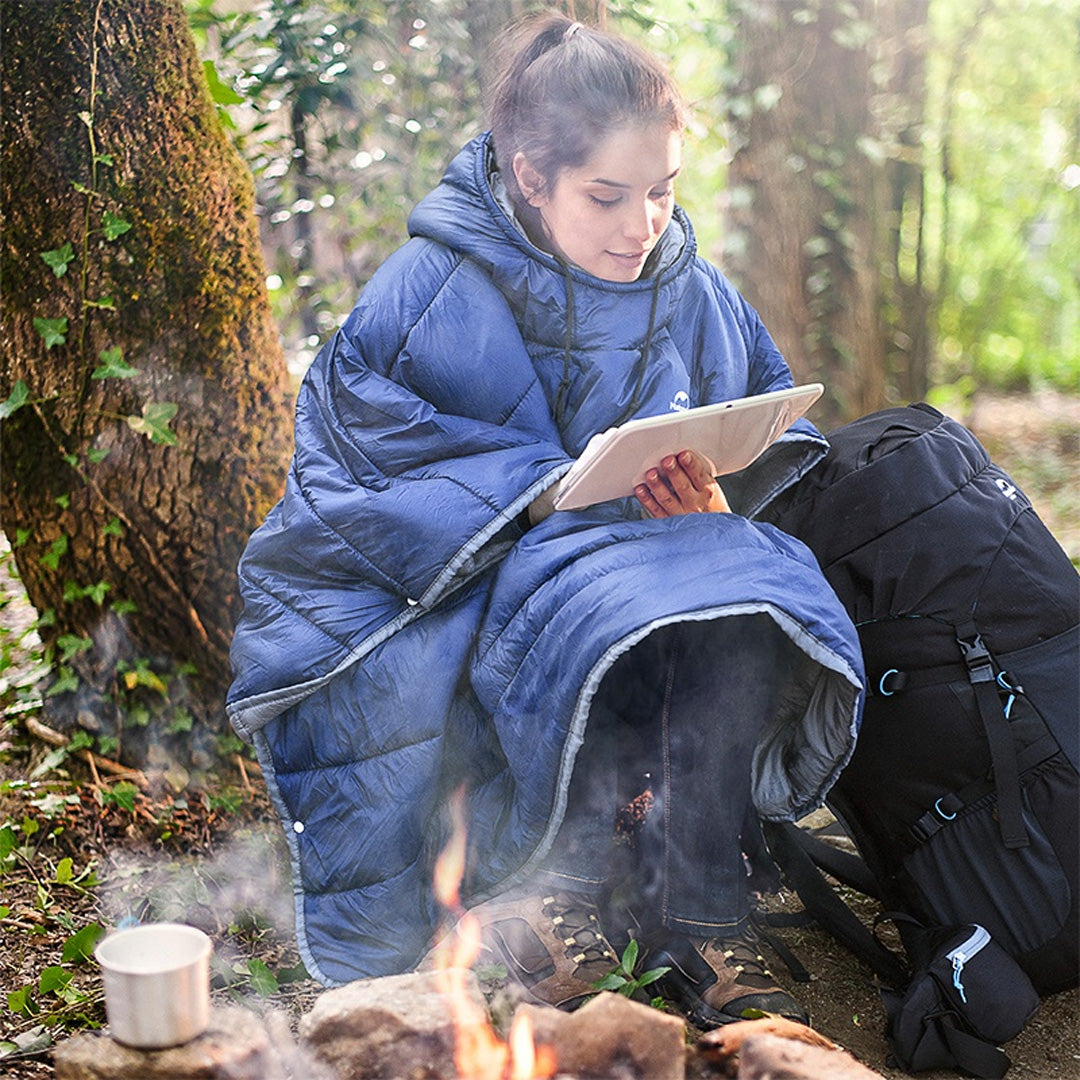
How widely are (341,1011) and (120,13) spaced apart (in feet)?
7.36

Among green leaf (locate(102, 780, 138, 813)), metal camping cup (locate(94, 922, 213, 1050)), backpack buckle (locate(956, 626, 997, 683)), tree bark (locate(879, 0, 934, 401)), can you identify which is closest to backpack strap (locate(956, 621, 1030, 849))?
backpack buckle (locate(956, 626, 997, 683))

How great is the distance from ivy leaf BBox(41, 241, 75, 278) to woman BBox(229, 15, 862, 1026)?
0.84 m

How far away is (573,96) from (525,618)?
0.95 m

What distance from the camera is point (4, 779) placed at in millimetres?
2846

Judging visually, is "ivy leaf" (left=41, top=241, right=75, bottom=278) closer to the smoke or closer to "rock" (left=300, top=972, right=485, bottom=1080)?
the smoke

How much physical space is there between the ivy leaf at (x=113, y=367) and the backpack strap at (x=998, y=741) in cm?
189

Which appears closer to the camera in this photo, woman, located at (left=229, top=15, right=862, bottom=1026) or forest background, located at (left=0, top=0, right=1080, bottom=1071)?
woman, located at (left=229, top=15, right=862, bottom=1026)

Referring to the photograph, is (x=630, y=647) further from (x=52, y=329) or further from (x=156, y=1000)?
(x=52, y=329)

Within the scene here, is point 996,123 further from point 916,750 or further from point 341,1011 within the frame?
point 341,1011

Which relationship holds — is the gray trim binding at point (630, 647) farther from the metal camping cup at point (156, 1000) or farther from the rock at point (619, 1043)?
the metal camping cup at point (156, 1000)

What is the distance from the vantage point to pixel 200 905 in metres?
2.49

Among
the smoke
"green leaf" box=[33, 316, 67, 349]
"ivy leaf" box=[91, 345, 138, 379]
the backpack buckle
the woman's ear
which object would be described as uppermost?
the woman's ear

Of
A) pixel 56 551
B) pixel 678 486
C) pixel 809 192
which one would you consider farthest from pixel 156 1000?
pixel 809 192

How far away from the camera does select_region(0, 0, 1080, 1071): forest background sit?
8.82 feet
